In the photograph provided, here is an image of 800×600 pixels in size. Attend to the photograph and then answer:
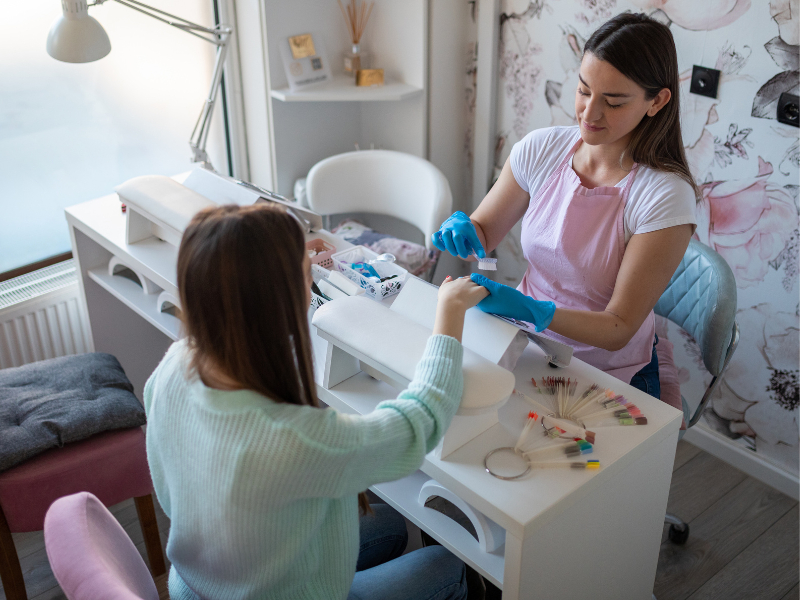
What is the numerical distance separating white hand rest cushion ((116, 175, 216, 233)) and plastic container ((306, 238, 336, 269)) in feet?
0.90

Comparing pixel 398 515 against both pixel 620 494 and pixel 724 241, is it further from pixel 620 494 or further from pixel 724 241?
pixel 724 241

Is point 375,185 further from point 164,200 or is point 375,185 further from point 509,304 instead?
point 509,304

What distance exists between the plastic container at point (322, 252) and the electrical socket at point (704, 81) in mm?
1087

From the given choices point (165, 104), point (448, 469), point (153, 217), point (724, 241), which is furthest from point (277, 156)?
point (448, 469)

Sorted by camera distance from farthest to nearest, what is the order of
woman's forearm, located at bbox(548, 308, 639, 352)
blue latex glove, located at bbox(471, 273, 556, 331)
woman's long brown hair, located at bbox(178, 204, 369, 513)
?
woman's forearm, located at bbox(548, 308, 639, 352), blue latex glove, located at bbox(471, 273, 556, 331), woman's long brown hair, located at bbox(178, 204, 369, 513)

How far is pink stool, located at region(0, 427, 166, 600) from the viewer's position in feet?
5.19

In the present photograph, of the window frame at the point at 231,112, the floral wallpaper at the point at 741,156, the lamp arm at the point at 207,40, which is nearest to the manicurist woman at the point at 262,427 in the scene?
the lamp arm at the point at 207,40

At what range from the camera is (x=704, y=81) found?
202cm

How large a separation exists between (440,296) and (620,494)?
43cm

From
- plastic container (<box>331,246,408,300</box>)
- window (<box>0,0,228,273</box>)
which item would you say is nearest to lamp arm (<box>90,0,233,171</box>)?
window (<box>0,0,228,273</box>)

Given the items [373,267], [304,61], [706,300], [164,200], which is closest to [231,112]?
[304,61]

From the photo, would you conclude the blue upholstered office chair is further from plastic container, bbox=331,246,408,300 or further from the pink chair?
the pink chair

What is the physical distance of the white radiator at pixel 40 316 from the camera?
2.25 metres

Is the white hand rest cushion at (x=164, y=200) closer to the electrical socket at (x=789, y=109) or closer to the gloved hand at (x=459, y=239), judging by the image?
the gloved hand at (x=459, y=239)
